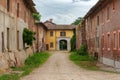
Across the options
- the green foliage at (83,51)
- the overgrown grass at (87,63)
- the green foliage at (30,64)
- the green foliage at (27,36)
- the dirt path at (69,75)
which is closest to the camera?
the dirt path at (69,75)

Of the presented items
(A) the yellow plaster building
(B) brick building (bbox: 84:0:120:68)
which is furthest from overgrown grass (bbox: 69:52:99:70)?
(A) the yellow plaster building

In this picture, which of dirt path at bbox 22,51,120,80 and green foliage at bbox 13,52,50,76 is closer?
dirt path at bbox 22,51,120,80

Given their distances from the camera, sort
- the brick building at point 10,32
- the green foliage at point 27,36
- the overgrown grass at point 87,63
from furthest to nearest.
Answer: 1. the green foliage at point 27,36
2. the overgrown grass at point 87,63
3. the brick building at point 10,32

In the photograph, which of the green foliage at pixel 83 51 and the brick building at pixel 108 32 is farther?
the green foliage at pixel 83 51

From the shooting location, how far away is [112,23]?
1221 inches

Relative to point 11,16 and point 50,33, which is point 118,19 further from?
point 50,33

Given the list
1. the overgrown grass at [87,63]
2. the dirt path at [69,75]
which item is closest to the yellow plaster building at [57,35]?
the overgrown grass at [87,63]

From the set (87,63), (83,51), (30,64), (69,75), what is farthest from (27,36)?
(83,51)

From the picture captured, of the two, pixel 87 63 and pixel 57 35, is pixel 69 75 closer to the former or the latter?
pixel 87 63

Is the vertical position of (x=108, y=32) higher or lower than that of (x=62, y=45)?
higher

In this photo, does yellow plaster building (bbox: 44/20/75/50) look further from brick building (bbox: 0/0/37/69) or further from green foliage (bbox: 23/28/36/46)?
brick building (bbox: 0/0/37/69)

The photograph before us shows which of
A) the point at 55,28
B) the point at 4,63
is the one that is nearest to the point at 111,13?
the point at 4,63

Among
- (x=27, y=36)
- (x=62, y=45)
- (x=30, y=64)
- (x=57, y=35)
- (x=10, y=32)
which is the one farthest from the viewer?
(x=62, y=45)

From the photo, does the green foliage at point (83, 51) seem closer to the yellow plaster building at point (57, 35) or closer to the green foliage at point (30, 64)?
the green foliage at point (30, 64)
